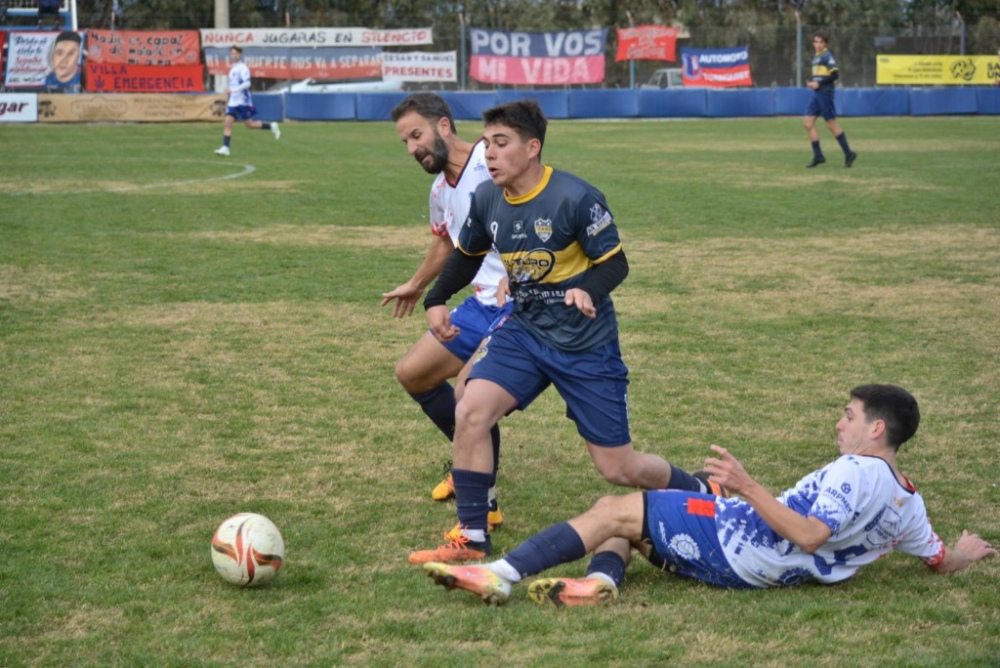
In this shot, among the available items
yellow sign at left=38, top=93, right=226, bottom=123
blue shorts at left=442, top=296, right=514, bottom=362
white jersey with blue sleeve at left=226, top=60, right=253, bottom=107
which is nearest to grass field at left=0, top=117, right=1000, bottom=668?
blue shorts at left=442, top=296, right=514, bottom=362

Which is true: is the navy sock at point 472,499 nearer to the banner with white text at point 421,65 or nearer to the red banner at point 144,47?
the red banner at point 144,47

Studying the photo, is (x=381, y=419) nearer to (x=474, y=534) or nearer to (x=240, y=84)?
(x=474, y=534)

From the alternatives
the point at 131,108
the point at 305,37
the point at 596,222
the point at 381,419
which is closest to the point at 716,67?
the point at 305,37

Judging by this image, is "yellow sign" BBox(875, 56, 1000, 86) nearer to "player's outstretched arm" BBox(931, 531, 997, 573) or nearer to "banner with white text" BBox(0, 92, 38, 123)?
"banner with white text" BBox(0, 92, 38, 123)

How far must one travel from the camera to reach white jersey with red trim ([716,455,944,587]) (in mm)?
4477

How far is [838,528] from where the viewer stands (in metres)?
4.47

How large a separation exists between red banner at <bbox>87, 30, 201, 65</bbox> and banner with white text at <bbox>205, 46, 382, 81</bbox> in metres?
1.07

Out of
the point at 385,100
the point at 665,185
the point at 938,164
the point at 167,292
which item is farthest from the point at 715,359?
the point at 385,100

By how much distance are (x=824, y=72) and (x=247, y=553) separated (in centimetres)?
1862

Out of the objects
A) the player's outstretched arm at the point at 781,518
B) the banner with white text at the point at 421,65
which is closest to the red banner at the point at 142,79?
the banner with white text at the point at 421,65

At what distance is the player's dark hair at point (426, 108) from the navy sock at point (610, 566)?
2.25m

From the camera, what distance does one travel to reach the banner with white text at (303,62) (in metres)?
40.9

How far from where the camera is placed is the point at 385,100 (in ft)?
128

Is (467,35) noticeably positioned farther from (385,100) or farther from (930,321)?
(930,321)
